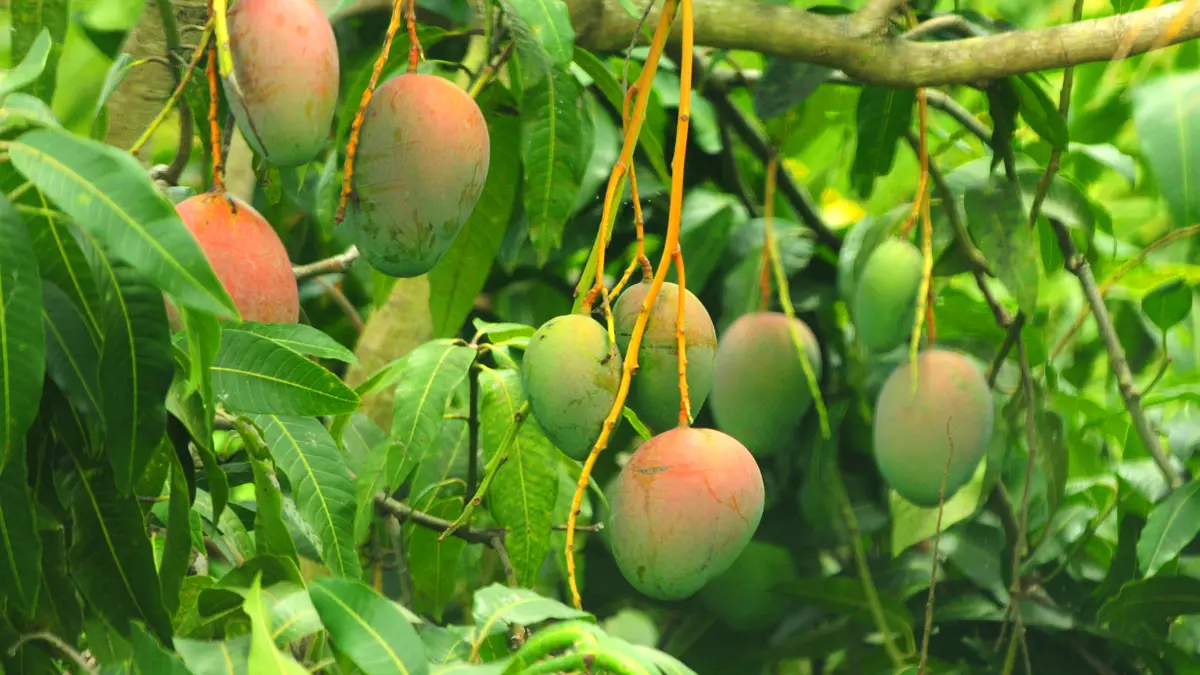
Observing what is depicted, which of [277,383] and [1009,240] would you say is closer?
[277,383]

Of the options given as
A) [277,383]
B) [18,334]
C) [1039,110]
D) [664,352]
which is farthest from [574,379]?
[1039,110]

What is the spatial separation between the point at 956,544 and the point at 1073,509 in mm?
145

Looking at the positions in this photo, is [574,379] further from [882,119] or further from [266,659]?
[882,119]

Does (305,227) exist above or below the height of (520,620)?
below

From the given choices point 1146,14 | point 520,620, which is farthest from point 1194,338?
point 520,620

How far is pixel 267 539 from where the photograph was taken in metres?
0.78

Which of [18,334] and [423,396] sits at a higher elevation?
[18,334]

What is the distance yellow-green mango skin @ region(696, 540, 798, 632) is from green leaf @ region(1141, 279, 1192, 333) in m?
0.49

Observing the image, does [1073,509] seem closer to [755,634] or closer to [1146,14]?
[755,634]

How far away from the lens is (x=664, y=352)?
0.73 m

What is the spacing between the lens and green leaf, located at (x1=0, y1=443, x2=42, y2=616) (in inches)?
24.3

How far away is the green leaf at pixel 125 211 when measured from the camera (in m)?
0.52

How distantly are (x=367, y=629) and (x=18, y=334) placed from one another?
7.9 inches

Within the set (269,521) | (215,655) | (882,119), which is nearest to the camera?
(215,655)
